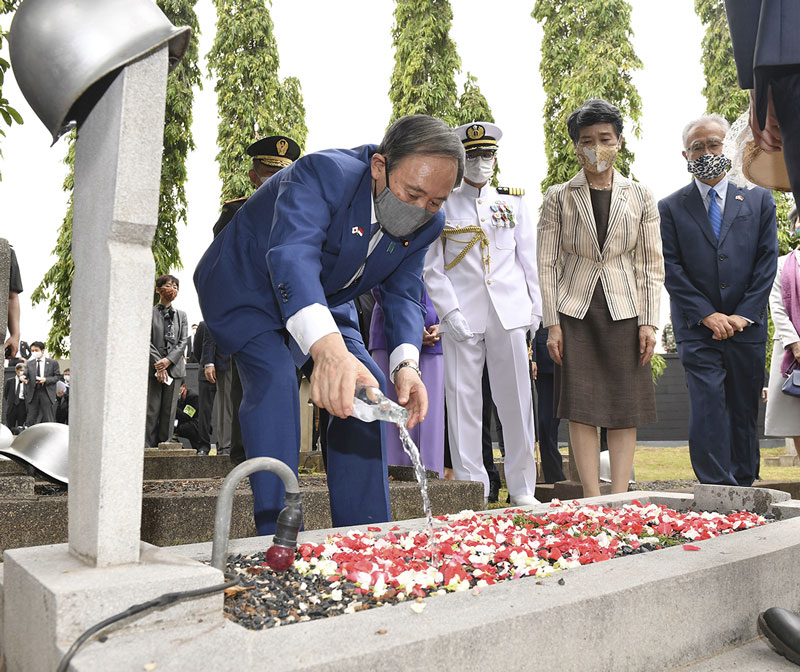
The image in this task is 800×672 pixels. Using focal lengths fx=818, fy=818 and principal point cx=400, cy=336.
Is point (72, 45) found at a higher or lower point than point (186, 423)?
higher

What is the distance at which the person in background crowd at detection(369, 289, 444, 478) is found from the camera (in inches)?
235

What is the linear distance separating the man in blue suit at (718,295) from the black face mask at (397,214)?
2.89m

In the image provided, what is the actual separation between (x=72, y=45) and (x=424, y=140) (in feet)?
4.27

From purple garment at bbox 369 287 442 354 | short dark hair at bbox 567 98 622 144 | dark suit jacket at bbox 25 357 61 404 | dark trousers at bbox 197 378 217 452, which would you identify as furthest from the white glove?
dark suit jacket at bbox 25 357 61 404

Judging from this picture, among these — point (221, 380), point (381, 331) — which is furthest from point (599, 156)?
point (221, 380)

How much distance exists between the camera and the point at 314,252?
282 cm

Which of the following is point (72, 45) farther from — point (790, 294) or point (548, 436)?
point (548, 436)

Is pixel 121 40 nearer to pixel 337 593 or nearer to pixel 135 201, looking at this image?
pixel 135 201

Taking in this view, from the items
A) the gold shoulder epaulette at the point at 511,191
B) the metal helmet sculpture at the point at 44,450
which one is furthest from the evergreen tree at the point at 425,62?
the metal helmet sculpture at the point at 44,450

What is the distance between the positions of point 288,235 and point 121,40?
103cm

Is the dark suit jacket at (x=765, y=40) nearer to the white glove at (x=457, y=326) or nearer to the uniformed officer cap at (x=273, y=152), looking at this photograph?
the white glove at (x=457, y=326)

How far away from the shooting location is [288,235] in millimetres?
2846

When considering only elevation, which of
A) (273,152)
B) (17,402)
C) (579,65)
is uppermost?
(579,65)

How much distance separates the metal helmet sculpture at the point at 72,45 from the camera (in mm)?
1877
